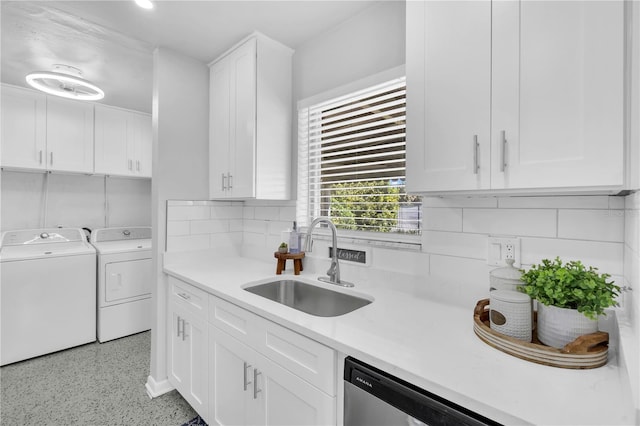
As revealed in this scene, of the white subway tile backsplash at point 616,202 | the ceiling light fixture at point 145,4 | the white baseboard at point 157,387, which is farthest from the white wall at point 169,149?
Result: the white subway tile backsplash at point 616,202

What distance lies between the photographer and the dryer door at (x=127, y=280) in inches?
116

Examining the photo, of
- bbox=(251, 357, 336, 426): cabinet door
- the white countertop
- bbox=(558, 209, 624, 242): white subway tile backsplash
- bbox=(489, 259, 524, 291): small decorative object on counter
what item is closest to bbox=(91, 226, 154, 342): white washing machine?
bbox=(251, 357, 336, 426): cabinet door

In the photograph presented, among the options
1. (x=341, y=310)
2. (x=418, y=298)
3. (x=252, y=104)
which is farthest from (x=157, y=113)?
(x=418, y=298)

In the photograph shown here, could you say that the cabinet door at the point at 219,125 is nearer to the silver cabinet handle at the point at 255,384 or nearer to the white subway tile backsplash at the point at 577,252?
the silver cabinet handle at the point at 255,384

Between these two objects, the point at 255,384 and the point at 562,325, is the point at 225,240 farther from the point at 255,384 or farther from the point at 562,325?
the point at 562,325

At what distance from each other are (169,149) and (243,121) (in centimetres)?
61

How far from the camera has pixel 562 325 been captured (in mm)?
867

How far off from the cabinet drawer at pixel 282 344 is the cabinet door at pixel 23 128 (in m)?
2.80

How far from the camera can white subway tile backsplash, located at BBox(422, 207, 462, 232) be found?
4.51 feet

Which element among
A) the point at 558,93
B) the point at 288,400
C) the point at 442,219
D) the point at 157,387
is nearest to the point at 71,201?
the point at 157,387

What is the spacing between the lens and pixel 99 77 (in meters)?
2.68

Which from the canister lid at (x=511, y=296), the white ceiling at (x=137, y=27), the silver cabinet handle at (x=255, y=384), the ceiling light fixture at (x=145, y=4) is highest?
the white ceiling at (x=137, y=27)

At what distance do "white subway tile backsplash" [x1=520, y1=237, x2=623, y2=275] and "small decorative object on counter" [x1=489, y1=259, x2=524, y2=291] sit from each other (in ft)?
0.64

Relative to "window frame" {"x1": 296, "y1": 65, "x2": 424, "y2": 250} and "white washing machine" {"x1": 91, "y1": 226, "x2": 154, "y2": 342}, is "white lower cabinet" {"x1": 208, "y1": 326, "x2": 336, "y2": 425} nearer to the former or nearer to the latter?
"window frame" {"x1": 296, "y1": 65, "x2": 424, "y2": 250}
